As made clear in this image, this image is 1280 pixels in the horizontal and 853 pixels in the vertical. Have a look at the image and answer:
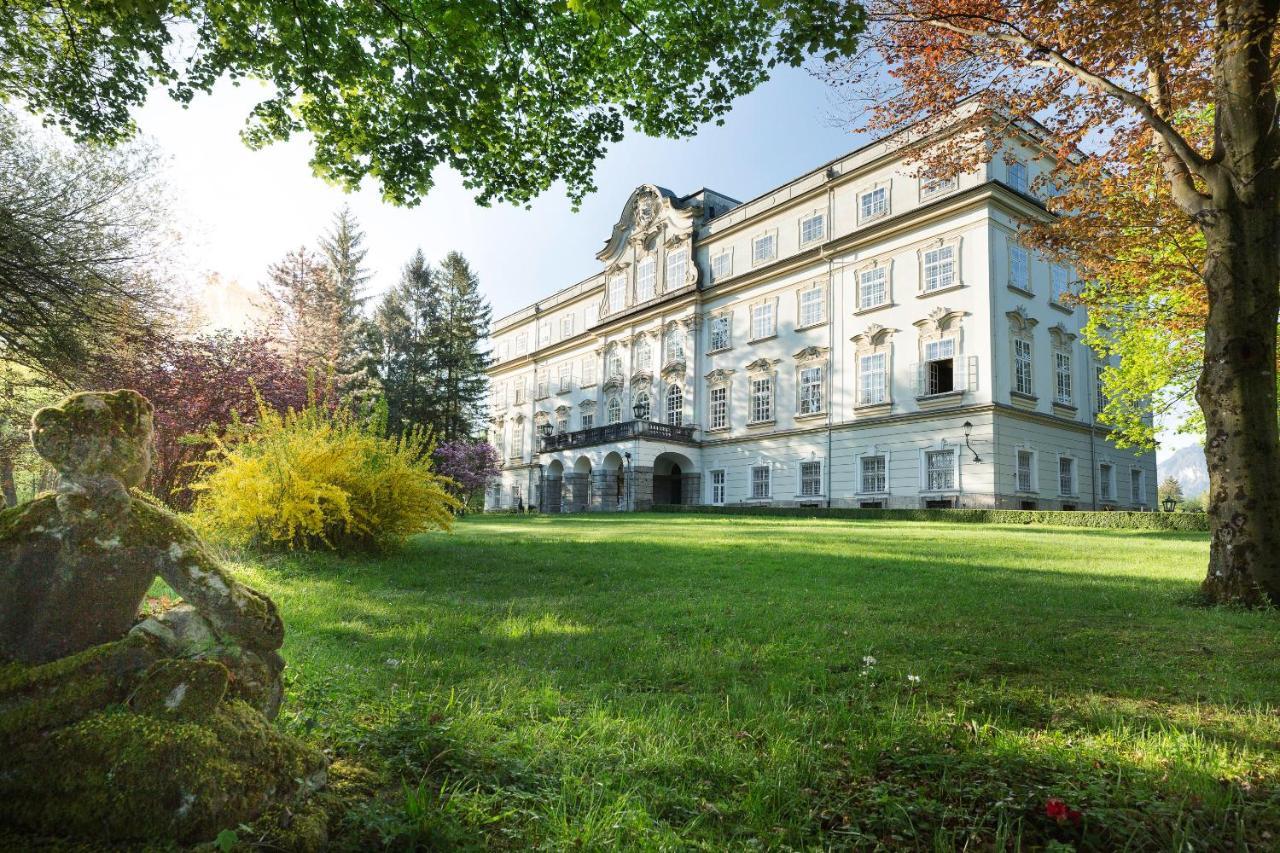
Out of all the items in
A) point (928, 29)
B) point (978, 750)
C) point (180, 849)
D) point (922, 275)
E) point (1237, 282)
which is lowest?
point (978, 750)

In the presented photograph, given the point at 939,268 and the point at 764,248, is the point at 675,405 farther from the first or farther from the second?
the point at 939,268

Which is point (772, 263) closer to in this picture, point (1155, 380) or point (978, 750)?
point (1155, 380)

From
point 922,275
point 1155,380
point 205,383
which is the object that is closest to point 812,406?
point 922,275

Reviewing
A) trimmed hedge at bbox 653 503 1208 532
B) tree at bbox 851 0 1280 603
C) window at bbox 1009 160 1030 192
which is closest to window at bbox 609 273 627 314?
trimmed hedge at bbox 653 503 1208 532

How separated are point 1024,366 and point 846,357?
7.09 metres

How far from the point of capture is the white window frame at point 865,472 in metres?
28.4

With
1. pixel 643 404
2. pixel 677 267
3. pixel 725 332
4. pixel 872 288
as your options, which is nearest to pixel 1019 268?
pixel 872 288

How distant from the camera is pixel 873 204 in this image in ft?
99.2

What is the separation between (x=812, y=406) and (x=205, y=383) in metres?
24.4

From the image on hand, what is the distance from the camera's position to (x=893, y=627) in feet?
18.5

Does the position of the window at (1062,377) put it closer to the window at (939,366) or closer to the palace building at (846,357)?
the palace building at (846,357)

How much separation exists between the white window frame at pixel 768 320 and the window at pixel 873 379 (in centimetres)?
558

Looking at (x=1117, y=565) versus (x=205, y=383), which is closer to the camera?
(x=1117, y=565)

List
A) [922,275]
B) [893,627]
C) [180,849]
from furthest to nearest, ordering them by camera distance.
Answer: [922,275] < [893,627] < [180,849]
